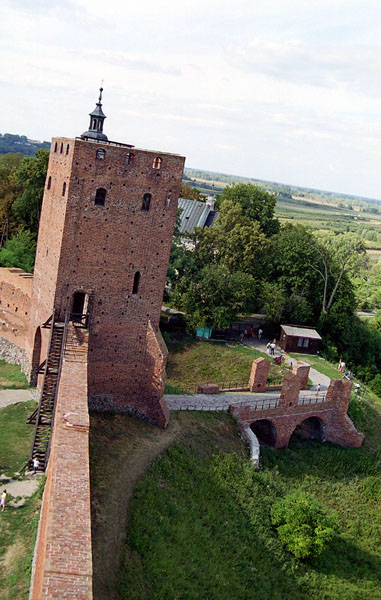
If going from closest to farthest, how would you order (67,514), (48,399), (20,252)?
(67,514), (48,399), (20,252)

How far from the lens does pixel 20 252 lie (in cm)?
3591

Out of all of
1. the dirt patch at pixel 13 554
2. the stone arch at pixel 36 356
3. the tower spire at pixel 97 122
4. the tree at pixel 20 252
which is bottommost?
the dirt patch at pixel 13 554

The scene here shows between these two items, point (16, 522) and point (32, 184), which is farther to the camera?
point (32, 184)

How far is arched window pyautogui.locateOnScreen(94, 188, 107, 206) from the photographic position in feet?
70.0

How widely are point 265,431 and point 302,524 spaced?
8064 mm

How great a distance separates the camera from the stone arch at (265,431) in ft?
93.5

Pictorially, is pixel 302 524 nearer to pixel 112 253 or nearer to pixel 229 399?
pixel 229 399

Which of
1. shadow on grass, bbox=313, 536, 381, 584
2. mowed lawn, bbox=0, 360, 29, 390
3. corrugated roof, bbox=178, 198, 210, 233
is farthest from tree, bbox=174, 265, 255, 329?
shadow on grass, bbox=313, 536, 381, 584

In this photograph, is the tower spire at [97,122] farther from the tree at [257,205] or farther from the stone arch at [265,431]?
the tree at [257,205]

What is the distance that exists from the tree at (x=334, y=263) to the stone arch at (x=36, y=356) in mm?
23753

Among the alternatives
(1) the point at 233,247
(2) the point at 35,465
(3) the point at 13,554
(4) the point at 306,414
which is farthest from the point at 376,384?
(3) the point at 13,554

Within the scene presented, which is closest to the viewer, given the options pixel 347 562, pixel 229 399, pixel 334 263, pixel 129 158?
pixel 129 158

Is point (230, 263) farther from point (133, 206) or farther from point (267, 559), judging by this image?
point (267, 559)

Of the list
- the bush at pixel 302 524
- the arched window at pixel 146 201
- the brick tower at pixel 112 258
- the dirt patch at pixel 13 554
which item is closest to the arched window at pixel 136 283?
the brick tower at pixel 112 258
